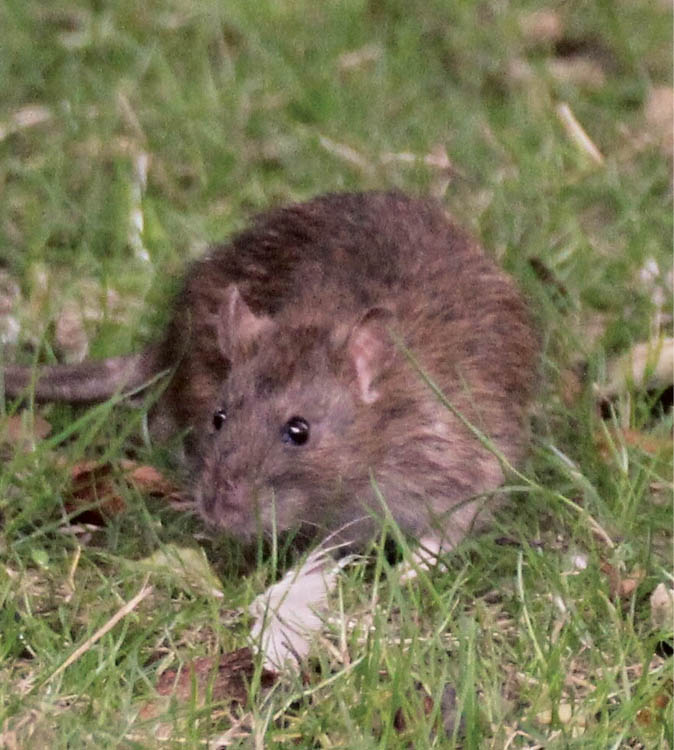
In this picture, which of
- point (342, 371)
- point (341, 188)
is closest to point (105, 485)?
point (342, 371)

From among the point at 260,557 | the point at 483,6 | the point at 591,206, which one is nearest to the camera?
the point at 260,557

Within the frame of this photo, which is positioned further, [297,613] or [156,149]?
[156,149]

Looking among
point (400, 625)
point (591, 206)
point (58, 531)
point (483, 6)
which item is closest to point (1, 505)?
point (58, 531)

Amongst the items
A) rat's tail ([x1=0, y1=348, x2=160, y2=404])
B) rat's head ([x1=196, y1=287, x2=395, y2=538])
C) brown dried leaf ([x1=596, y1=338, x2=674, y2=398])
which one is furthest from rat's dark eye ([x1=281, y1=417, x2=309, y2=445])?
brown dried leaf ([x1=596, y1=338, x2=674, y2=398])

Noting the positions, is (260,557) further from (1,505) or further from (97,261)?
(97,261)

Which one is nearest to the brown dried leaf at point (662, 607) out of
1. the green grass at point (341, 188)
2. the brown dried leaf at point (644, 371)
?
the green grass at point (341, 188)

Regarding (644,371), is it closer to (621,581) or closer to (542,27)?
(621,581)
